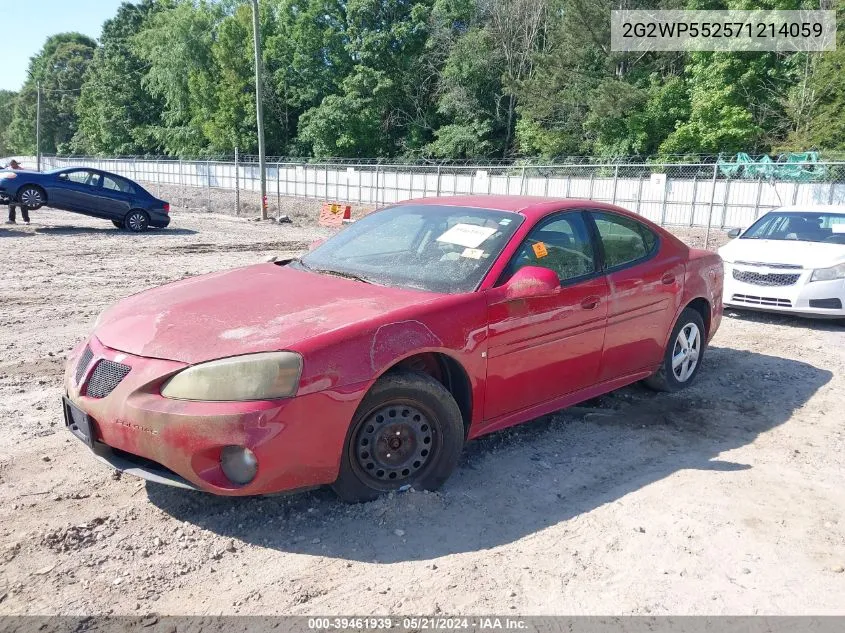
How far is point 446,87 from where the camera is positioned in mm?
47906

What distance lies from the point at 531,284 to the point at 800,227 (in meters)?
7.21

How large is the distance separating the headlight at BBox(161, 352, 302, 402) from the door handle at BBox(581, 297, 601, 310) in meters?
2.08

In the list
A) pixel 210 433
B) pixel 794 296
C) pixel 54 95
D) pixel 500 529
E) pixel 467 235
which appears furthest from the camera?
pixel 54 95

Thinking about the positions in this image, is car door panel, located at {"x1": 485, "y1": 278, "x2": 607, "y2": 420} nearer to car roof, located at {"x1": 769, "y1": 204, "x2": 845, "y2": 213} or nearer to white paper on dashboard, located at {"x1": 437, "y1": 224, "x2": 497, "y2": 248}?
white paper on dashboard, located at {"x1": 437, "y1": 224, "x2": 497, "y2": 248}

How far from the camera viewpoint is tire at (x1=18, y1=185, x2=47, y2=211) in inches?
646

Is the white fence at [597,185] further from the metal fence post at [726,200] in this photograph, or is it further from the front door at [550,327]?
the front door at [550,327]

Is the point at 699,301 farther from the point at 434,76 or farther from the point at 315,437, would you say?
the point at 434,76

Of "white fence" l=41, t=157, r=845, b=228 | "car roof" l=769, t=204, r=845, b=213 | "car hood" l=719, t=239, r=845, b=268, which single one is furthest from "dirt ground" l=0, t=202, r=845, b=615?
"white fence" l=41, t=157, r=845, b=228

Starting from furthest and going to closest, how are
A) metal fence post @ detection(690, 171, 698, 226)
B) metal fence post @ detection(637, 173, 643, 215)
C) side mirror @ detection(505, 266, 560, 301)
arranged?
Result: metal fence post @ detection(637, 173, 643, 215), metal fence post @ detection(690, 171, 698, 226), side mirror @ detection(505, 266, 560, 301)

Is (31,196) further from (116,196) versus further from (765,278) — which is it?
(765,278)

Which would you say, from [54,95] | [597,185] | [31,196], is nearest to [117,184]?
[31,196]

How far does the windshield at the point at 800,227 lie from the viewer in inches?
354

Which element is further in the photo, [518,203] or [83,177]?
[83,177]

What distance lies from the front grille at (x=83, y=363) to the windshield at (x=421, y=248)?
1.48 meters
